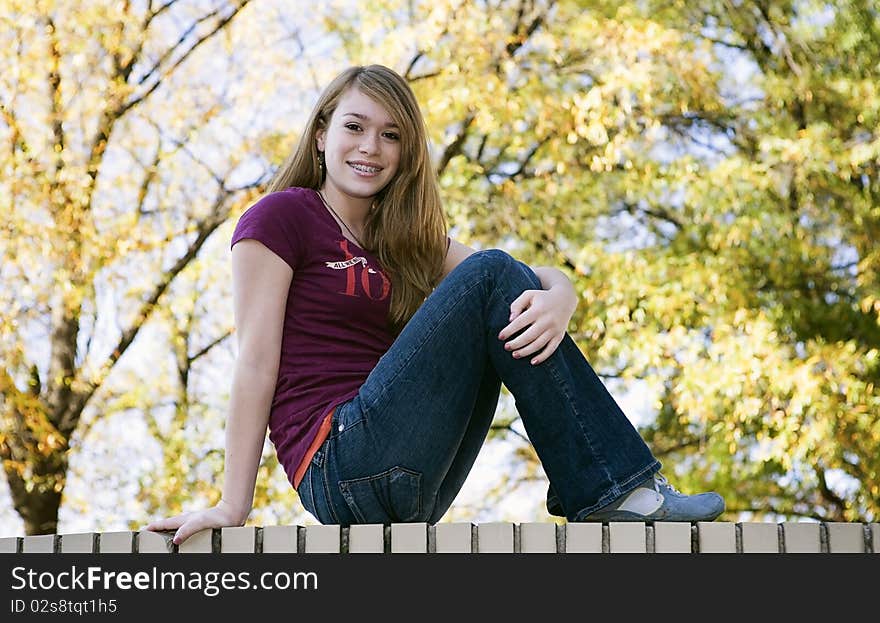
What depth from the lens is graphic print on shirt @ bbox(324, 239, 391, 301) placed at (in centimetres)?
231

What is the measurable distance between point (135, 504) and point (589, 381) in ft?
19.5

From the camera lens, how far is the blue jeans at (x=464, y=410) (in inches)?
80.7

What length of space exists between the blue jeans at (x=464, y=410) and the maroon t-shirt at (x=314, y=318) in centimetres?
12

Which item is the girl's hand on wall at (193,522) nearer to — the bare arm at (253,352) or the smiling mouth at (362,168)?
the bare arm at (253,352)

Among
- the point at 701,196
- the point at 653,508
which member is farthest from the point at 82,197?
the point at 653,508

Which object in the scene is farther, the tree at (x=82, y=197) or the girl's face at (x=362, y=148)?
the tree at (x=82, y=197)

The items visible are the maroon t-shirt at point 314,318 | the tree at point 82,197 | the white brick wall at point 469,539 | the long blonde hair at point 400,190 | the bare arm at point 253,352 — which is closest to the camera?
the white brick wall at point 469,539

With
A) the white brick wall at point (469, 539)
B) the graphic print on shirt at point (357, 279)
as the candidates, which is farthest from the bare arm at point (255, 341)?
the white brick wall at point (469, 539)

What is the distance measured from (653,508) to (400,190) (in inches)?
36.7

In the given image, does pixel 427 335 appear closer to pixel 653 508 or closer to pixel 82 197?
pixel 653 508

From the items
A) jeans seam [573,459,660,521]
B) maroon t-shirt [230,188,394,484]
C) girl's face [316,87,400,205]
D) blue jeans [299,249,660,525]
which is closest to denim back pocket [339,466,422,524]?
blue jeans [299,249,660,525]

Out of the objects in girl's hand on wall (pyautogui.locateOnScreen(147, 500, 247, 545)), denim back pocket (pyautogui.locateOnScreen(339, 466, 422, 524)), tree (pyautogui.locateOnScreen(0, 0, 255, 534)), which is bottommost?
girl's hand on wall (pyautogui.locateOnScreen(147, 500, 247, 545))

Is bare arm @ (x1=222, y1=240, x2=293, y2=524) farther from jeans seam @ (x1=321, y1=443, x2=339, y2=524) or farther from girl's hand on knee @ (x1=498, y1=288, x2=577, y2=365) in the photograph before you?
girl's hand on knee @ (x1=498, y1=288, x2=577, y2=365)

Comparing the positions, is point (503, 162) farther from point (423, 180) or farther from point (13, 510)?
point (423, 180)
